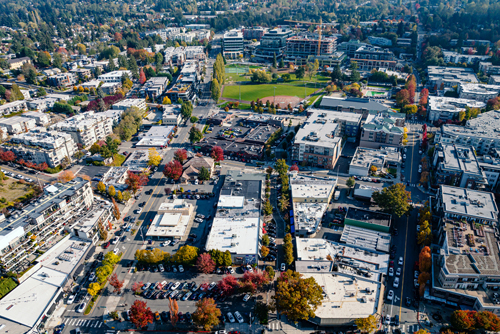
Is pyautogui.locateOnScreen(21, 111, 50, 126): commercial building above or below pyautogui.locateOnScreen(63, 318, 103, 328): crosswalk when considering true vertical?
above

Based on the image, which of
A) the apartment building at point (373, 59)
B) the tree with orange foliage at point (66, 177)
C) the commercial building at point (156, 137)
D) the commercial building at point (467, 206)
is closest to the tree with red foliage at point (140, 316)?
the tree with orange foliage at point (66, 177)

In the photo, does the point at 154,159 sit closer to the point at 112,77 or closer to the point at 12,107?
the point at 12,107

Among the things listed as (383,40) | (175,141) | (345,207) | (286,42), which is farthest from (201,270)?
(383,40)

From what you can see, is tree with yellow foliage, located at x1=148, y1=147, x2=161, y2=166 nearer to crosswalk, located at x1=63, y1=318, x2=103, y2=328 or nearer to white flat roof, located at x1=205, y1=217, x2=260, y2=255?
white flat roof, located at x1=205, y1=217, x2=260, y2=255

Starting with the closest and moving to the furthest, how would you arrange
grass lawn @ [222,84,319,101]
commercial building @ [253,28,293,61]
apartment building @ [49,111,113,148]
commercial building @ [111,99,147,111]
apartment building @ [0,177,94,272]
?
apartment building @ [0,177,94,272] < apartment building @ [49,111,113,148] < commercial building @ [111,99,147,111] < grass lawn @ [222,84,319,101] < commercial building @ [253,28,293,61]

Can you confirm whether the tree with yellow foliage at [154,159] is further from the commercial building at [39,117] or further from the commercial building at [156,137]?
the commercial building at [39,117]

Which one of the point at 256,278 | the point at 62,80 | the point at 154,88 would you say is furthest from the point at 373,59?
the point at 256,278

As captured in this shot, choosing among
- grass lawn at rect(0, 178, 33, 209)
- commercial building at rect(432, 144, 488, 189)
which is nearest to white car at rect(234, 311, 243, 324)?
commercial building at rect(432, 144, 488, 189)
